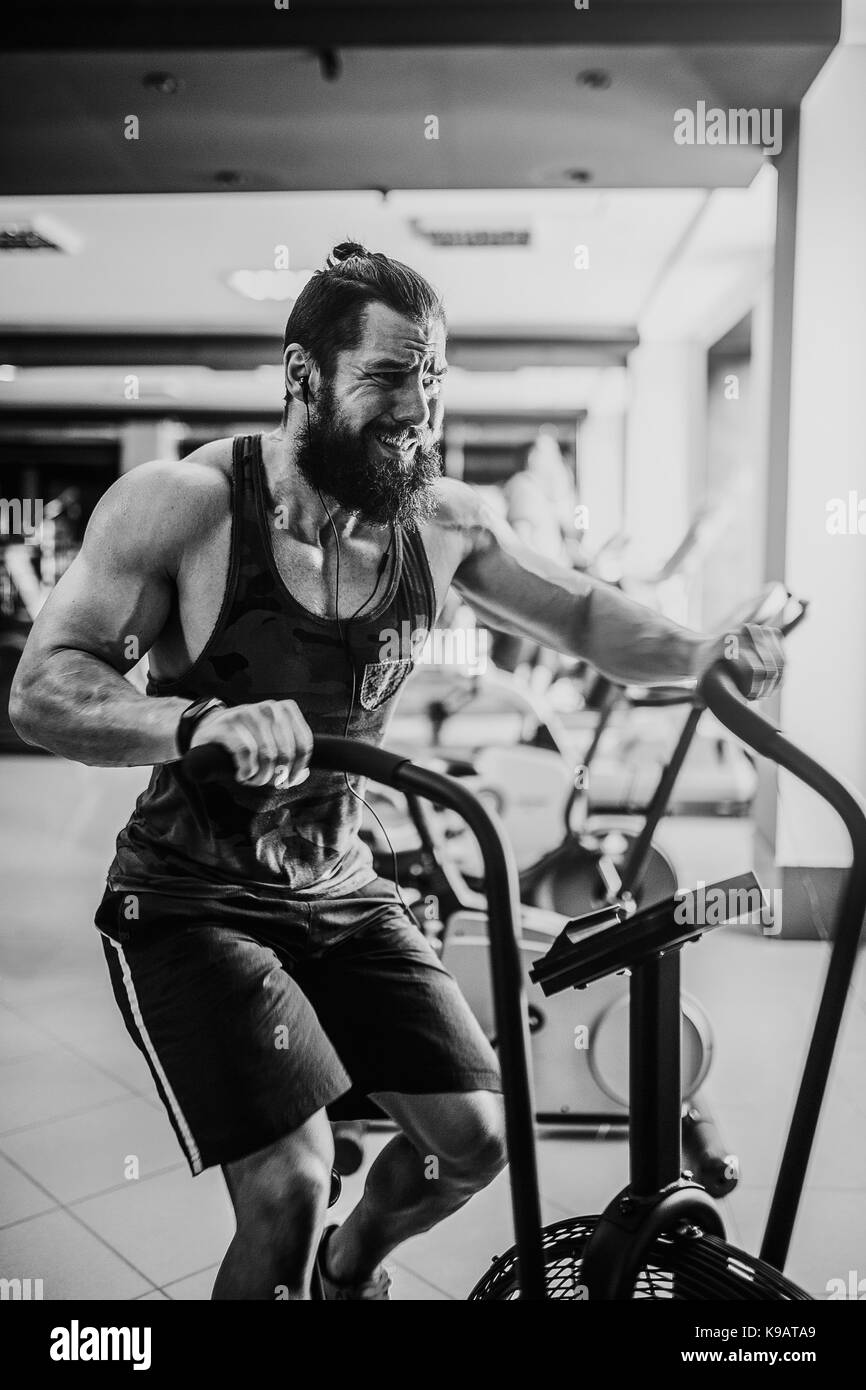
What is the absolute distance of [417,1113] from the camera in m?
1.53

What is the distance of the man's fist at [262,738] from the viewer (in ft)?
3.68

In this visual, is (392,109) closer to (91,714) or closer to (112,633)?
(112,633)

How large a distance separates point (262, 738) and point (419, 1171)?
0.79 m

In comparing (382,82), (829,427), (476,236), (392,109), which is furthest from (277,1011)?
(476,236)

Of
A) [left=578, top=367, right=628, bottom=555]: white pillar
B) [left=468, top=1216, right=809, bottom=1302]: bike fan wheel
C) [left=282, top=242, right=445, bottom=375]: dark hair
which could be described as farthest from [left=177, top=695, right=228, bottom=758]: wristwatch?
[left=578, top=367, right=628, bottom=555]: white pillar

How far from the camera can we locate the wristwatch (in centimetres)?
121

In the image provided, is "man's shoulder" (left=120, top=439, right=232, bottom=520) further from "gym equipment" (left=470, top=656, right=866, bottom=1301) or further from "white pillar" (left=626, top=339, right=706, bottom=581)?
"white pillar" (left=626, top=339, right=706, bottom=581)

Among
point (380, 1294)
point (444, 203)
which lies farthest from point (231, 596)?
point (444, 203)

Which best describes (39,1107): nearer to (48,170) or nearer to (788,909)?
(788,909)

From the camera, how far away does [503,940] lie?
111 cm

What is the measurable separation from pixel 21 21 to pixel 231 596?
3016mm

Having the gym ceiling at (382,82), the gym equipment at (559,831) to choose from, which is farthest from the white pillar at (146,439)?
the gym equipment at (559,831)

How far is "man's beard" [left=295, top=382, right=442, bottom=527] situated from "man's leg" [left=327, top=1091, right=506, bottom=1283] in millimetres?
834

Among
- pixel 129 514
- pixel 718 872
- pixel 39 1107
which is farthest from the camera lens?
pixel 718 872
